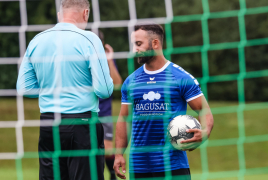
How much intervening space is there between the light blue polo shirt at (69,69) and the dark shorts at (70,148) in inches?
3.3

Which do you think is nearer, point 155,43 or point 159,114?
point 159,114

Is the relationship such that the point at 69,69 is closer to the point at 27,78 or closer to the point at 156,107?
the point at 27,78

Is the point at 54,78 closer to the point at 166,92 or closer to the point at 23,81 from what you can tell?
the point at 23,81

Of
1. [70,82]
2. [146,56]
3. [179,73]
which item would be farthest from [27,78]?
[179,73]

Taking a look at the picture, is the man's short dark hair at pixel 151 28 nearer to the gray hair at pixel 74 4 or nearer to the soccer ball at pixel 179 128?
the gray hair at pixel 74 4

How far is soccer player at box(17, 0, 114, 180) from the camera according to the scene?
8.56 ft

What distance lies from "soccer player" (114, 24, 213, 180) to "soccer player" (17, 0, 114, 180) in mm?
358

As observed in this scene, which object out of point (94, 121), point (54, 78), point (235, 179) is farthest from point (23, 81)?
point (235, 179)

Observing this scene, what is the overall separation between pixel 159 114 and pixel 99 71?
592 mm

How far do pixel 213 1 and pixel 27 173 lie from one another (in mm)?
10544

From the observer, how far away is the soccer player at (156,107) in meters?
2.81

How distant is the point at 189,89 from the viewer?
9.20 ft

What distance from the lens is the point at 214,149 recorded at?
9680 millimetres

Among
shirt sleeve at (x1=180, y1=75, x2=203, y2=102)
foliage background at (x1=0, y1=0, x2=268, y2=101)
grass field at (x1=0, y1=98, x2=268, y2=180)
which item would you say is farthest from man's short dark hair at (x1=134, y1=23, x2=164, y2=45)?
foliage background at (x1=0, y1=0, x2=268, y2=101)
